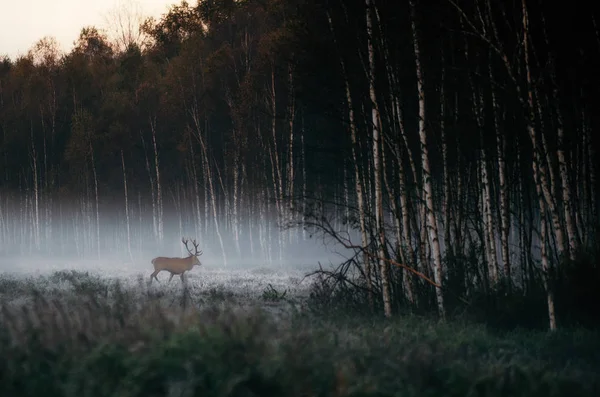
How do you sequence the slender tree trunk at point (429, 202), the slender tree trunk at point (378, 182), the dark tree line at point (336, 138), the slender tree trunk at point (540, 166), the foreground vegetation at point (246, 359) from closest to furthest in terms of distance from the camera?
the foreground vegetation at point (246, 359) < the slender tree trunk at point (540, 166) < the slender tree trunk at point (429, 202) < the slender tree trunk at point (378, 182) < the dark tree line at point (336, 138)

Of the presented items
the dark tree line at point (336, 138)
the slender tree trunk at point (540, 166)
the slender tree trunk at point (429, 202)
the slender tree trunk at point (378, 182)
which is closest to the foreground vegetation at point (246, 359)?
the slender tree trunk at point (540, 166)

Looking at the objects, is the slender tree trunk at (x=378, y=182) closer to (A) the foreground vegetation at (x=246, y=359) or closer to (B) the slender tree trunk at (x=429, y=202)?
(B) the slender tree trunk at (x=429, y=202)

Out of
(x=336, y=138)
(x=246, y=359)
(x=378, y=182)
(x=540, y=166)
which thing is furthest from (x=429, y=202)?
(x=336, y=138)

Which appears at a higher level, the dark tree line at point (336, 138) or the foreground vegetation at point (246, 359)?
the dark tree line at point (336, 138)

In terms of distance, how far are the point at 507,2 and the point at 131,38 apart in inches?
1837

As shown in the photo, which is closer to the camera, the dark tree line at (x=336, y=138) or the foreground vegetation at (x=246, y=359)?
the foreground vegetation at (x=246, y=359)

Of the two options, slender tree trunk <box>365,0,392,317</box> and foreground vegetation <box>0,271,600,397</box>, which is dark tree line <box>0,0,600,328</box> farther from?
foreground vegetation <box>0,271,600,397</box>

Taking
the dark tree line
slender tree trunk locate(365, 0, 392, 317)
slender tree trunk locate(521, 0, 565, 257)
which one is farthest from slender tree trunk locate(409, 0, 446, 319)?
slender tree trunk locate(521, 0, 565, 257)

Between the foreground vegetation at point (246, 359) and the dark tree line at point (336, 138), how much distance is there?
104 inches

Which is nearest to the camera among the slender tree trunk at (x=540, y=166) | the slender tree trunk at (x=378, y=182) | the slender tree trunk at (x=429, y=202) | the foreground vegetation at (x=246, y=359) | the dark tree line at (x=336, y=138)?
the foreground vegetation at (x=246, y=359)

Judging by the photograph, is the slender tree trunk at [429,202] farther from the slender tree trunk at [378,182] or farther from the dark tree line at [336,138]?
the slender tree trunk at [378,182]

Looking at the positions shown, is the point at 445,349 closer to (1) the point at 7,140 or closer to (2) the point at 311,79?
(2) the point at 311,79

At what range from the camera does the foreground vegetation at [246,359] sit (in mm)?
6941

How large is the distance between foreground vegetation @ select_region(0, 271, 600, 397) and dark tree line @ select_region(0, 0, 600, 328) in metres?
2.65
